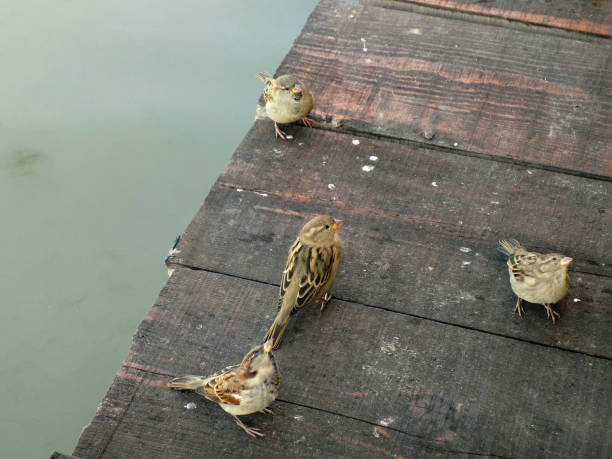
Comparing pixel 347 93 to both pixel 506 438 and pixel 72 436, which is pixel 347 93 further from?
pixel 72 436

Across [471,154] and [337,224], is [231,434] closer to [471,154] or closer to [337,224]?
[337,224]

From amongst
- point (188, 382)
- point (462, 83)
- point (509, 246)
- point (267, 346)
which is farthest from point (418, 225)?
point (188, 382)

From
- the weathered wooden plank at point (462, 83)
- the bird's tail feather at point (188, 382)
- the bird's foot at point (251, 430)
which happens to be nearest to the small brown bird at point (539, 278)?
the weathered wooden plank at point (462, 83)

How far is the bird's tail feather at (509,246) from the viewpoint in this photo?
9.69ft

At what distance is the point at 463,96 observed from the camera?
3.81 metres

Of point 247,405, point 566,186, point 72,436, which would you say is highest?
point 247,405

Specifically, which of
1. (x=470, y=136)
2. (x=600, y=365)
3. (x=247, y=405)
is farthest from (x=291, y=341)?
(x=470, y=136)

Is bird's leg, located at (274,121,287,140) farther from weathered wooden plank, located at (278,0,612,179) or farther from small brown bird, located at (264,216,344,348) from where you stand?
small brown bird, located at (264,216,344,348)

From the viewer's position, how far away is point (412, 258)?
2992 millimetres

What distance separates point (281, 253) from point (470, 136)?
1.22 meters

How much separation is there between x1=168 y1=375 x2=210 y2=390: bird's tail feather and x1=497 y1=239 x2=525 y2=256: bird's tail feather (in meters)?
1.37

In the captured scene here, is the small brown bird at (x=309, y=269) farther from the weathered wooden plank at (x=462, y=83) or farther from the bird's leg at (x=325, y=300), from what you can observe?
A: the weathered wooden plank at (x=462, y=83)

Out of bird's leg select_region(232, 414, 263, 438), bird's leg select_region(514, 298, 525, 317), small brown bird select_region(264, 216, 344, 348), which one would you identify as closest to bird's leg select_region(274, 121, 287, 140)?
small brown bird select_region(264, 216, 344, 348)

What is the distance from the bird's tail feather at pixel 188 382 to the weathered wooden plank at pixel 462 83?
1.65 meters
